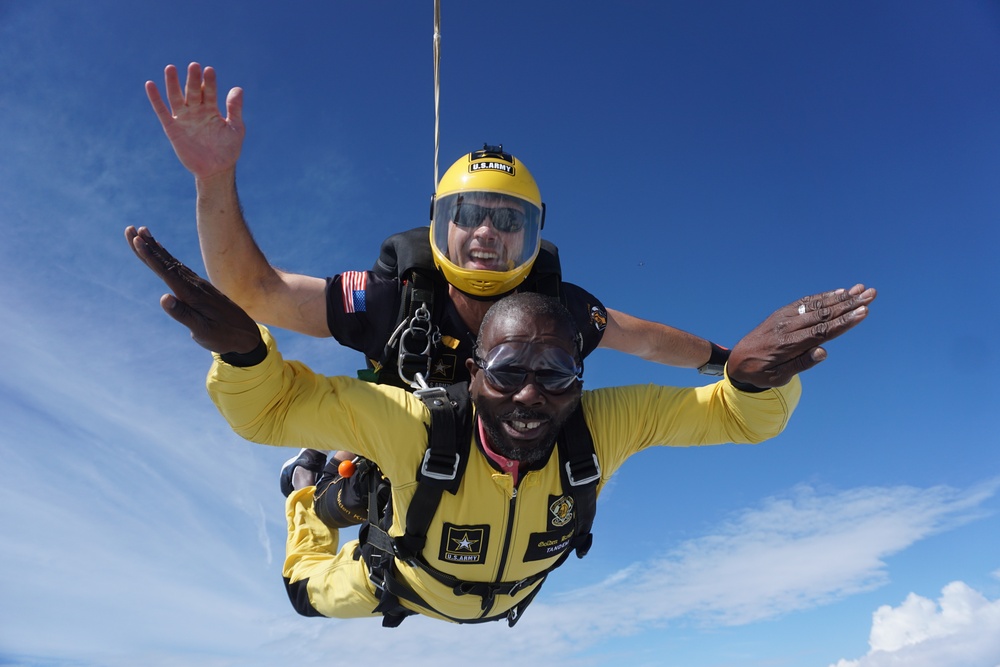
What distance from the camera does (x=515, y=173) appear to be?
4074mm

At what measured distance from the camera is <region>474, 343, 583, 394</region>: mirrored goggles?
276 cm

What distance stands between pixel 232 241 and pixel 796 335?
2815 mm

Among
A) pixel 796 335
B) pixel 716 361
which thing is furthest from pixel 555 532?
pixel 716 361

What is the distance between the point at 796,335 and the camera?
257 cm

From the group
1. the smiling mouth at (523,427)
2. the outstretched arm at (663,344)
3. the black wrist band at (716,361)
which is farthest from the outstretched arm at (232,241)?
the black wrist band at (716,361)

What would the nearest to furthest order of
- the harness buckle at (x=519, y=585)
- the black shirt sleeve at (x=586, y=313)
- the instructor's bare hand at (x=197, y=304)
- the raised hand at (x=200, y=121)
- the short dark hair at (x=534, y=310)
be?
the instructor's bare hand at (x=197, y=304)
the short dark hair at (x=534, y=310)
the harness buckle at (x=519, y=585)
the raised hand at (x=200, y=121)
the black shirt sleeve at (x=586, y=313)

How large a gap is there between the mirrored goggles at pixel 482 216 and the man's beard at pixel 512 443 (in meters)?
1.40

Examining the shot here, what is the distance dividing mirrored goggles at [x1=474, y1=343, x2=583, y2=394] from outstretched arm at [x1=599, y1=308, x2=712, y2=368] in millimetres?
1702

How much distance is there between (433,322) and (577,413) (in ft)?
Result: 3.30

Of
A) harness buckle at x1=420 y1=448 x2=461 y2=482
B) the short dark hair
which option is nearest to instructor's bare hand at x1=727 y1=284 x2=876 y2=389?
the short dark hair

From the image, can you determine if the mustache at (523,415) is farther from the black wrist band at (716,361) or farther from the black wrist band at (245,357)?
the black wrist band at (716,361)

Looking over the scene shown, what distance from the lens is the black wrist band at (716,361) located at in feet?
15.0

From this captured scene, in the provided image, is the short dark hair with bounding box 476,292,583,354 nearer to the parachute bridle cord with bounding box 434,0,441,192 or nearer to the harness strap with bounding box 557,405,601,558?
the harness strap with bounding box 557,405,601,558

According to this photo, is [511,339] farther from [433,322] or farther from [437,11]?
[437,11]
